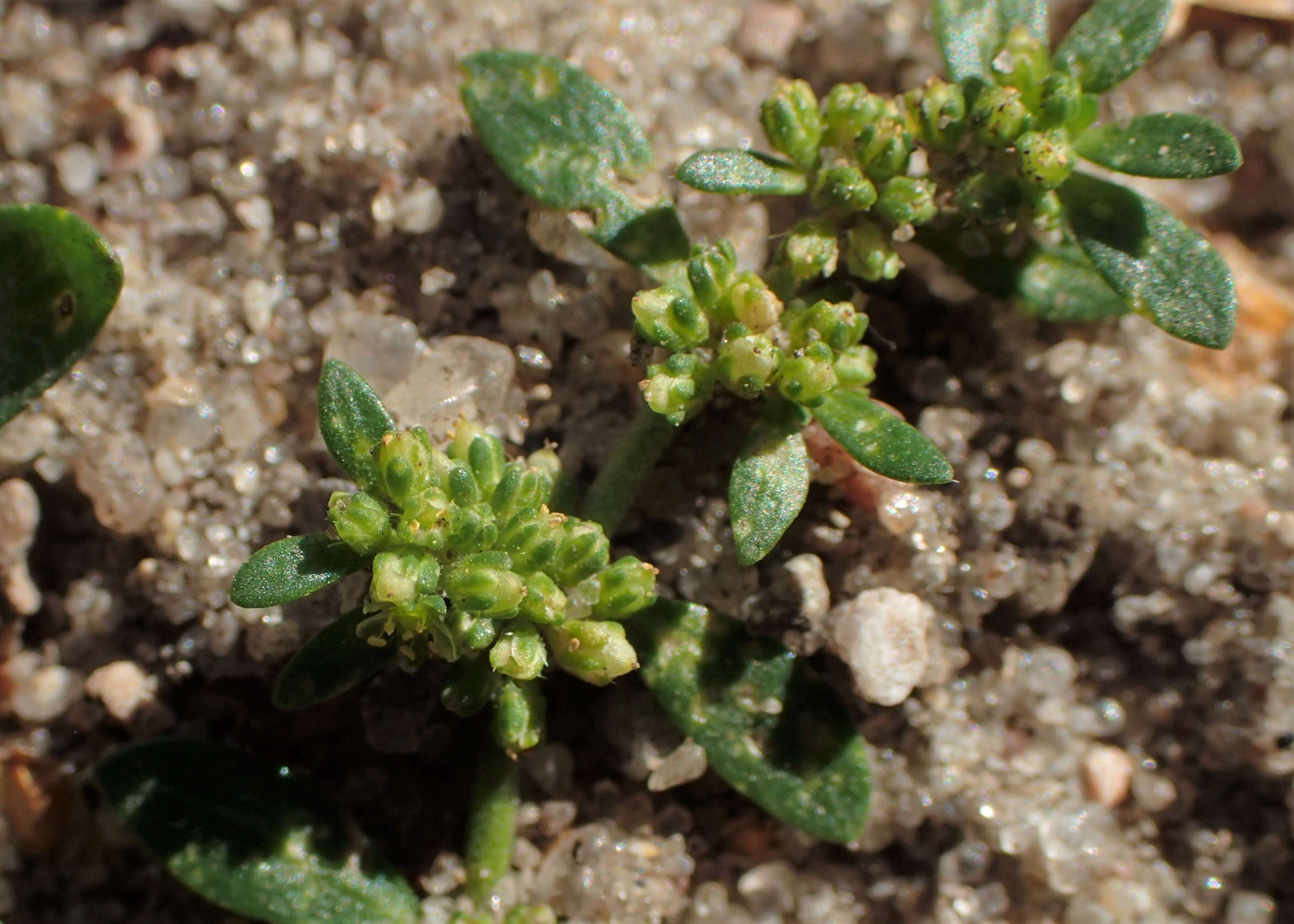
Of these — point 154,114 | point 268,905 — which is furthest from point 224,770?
point 154,114

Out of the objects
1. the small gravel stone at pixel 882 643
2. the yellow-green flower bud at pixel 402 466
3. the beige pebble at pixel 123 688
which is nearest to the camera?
the yellow-green flower bud at pixel 402 466

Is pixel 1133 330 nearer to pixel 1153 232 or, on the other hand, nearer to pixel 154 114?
pixel 1153 232

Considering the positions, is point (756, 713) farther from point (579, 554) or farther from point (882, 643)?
point (579, 554)

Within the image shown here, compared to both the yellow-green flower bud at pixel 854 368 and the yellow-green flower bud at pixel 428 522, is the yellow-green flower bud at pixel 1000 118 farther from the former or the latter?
the yellow-green flower bud at pixel 428 522

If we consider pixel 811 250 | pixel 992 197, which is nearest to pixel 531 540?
pixel 811 250

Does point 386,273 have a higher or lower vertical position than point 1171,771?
higher

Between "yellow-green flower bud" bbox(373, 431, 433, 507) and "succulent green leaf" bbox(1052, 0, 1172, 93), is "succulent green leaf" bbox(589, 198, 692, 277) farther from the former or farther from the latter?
"succulent green leaf" bbox(1052, 0, 1172, 93)

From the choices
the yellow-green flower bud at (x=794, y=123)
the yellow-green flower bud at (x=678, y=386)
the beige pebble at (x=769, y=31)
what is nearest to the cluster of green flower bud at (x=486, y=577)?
the yellow-green flower bud at (x=678, y=386)
